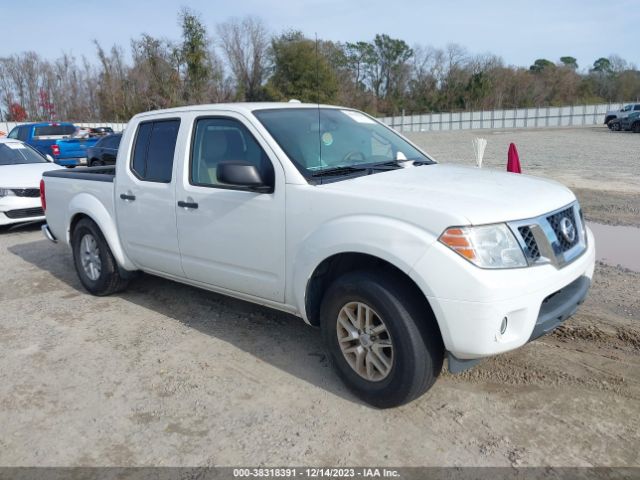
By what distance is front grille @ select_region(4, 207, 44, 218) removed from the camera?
9.06 metres

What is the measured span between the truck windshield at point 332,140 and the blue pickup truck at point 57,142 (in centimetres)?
1402

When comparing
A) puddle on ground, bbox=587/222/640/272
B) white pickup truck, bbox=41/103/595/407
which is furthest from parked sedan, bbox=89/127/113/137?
puddle on ground, bbox=587/222/640/272

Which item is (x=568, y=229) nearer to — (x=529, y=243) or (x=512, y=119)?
(x=529, y=243)

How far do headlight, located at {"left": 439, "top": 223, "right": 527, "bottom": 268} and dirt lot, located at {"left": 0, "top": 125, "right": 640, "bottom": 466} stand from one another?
988mm

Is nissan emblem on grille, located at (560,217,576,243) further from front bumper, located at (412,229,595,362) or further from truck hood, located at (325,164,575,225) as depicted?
front bumper, located at (412,229,595,362)

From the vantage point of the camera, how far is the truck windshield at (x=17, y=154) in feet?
33.8

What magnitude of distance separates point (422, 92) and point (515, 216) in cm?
7470

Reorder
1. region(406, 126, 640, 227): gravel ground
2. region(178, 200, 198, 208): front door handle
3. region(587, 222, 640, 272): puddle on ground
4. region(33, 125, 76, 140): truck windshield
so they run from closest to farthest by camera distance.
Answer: region(178, 200, 198, 208): front door handle < region(587, 222, 640, 272): puddle on ground < region(406, 126, 640, 227): gravel ground < region(33, 125, 76, 140): truck windshield

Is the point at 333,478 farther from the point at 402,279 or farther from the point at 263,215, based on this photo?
the point at 263,215

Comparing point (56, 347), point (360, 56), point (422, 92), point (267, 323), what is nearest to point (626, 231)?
point (267, 323)

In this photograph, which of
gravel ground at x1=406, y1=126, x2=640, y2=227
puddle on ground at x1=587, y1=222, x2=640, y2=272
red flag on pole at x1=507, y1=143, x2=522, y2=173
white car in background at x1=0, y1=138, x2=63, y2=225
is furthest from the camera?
white car in background at x1=0, y1=138, x2=63, y2=225

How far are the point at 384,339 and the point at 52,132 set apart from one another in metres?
17.2

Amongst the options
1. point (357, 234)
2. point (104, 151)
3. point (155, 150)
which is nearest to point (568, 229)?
point (357, 234)

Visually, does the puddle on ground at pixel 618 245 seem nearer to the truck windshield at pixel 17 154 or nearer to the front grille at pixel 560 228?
the front grille at pixel 560 228
